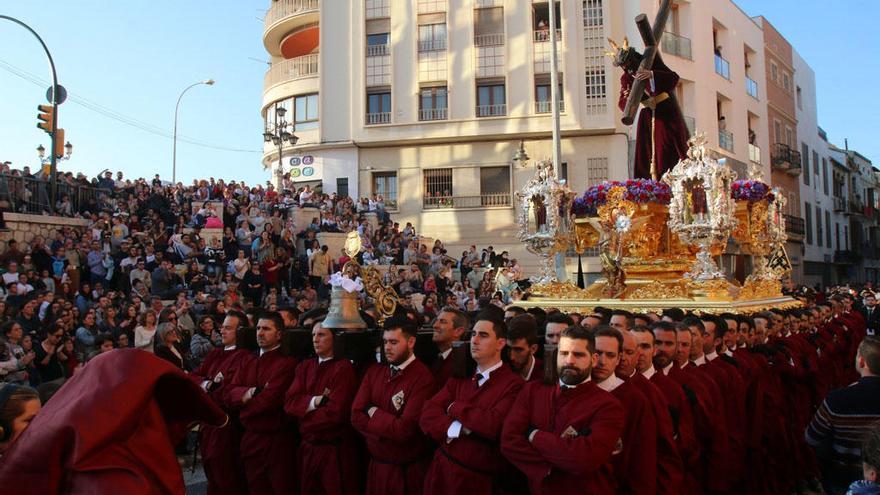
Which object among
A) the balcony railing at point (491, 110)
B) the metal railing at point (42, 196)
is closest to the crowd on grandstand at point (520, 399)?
the metal railing at point (42, 196)

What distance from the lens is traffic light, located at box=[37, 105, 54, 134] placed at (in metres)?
18.5

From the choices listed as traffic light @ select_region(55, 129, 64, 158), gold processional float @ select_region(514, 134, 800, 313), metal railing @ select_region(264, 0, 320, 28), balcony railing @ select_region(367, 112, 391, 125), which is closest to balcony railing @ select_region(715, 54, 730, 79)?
balcony railing @ select_region(367, 112, 391, 125)

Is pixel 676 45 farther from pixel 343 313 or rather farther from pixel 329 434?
pixel 329 434

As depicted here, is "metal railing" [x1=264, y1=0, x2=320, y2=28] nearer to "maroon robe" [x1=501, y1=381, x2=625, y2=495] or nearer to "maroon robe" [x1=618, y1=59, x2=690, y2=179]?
"maroon robe" [x1=618, y1=59, x2=690, y2=179]

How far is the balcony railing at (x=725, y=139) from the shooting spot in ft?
111

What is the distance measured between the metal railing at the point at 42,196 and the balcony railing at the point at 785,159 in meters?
34.1

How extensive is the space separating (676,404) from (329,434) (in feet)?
9.31

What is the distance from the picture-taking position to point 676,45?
31.9m

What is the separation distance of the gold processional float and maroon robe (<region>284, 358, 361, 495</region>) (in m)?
6.91

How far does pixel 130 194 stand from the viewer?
802 inches

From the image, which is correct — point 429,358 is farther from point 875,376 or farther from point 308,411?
point 875,376

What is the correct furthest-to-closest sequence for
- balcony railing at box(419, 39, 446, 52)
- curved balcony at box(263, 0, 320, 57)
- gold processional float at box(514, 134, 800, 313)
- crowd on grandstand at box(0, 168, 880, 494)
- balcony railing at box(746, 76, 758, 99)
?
1. balcony railing at box(746, 76, 758, 99)
2. curved balcony at box(263, 0, 320, 57)
3. balcony railing at box(419, 39, 446, 52)
4. gold processional float at box(514, 134, 800, 313)
5. crowd on grandstand at box(0, 168, 880, 494)

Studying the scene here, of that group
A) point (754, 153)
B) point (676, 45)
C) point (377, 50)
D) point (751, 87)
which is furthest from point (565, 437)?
point (751, 87)

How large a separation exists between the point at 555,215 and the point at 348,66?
21.0 meters
